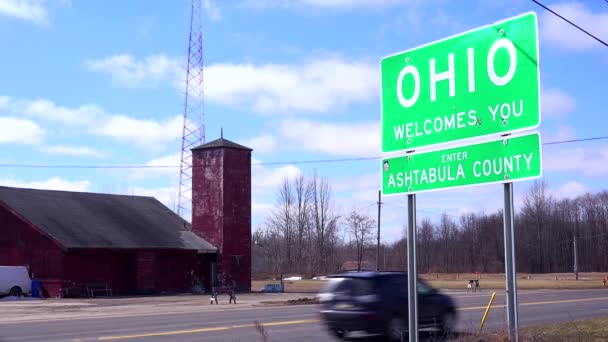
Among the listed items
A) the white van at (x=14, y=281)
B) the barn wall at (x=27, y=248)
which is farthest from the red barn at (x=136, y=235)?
the white van at (x=14, y=281)

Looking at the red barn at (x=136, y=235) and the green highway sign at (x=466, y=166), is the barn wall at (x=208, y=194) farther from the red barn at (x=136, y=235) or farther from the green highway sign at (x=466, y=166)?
the green highway sign at (x=466, y=166)

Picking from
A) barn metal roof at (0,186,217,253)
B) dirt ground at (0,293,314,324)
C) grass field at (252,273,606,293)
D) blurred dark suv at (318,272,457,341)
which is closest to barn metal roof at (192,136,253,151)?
barn metal roof at (0,186,217,253)

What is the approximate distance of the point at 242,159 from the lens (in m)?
53.7

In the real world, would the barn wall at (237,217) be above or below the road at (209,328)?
above

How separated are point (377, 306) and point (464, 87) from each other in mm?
10979

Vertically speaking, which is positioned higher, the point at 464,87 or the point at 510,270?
the point at 464,87

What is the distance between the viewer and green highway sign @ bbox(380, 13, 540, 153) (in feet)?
18.5

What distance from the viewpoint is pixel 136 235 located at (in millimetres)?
50031

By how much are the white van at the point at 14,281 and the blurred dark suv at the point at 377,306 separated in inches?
Result: 1254

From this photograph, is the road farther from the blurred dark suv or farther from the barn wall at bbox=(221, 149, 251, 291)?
the barn wall at bbox=(221, 149, 251, 291)

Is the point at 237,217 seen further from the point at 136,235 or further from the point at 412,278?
the point at 412,278

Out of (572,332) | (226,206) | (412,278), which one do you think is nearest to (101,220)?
(226,206)

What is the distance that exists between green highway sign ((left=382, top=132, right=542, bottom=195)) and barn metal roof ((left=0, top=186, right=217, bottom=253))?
40.7m

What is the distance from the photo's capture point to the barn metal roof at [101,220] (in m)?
46.4
